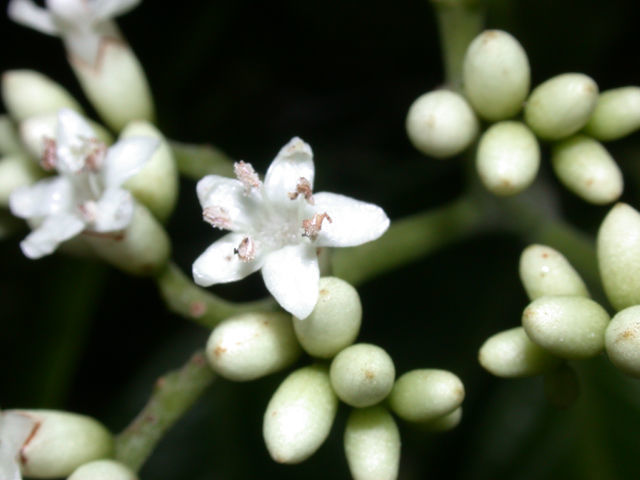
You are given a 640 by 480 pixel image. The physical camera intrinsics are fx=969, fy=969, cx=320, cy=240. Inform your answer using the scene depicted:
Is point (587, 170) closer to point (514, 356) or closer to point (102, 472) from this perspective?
point (514, 356)

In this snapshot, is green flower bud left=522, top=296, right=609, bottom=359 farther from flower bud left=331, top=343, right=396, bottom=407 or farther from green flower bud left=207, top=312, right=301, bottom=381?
green flower bud left=207, top=312, right=301, bottom=381

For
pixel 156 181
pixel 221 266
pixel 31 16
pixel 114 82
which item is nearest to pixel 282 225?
pixel 221 266

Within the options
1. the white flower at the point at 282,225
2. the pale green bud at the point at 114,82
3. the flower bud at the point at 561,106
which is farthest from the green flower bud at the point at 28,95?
the flower bud at the point at 561,106

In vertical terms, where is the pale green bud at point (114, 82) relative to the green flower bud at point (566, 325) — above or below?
above

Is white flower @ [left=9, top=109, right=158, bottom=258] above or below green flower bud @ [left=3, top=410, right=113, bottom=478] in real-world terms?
above

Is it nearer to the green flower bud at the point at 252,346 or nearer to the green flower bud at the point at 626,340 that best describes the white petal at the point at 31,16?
the green flower bud at the point at 252,346

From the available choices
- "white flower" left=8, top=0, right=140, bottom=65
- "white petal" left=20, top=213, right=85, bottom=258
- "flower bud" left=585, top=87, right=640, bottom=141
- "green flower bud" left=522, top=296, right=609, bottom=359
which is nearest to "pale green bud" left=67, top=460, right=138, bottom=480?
"white petal" left=20, top=213, right=85, bottom=258

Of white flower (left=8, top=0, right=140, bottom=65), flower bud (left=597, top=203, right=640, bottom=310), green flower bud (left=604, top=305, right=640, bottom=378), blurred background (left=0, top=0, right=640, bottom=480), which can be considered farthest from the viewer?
blurred background (left=0, top=0, right=640, bottom=480)
